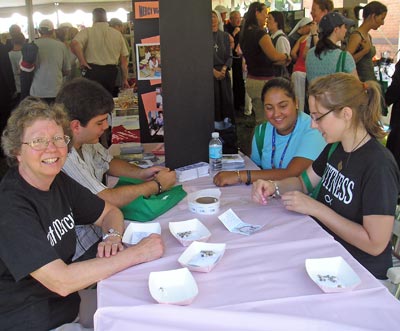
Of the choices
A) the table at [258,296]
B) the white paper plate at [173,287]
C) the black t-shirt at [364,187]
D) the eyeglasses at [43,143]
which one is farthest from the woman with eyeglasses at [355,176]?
the eyeglasses at [43,143]

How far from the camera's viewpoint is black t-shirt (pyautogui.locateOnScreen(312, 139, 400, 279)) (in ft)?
5.03

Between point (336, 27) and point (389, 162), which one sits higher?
point (336, 27)

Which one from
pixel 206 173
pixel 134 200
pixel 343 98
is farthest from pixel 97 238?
pixel 343 98

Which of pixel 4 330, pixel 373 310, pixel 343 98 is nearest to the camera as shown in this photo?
pixel 373 310

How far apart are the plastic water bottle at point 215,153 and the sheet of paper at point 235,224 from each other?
0.67 m

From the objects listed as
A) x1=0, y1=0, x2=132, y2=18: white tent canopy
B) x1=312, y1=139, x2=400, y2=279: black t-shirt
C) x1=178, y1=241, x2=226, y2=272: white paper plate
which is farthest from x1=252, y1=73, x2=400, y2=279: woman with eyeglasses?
x1=0, y1=0, x2=132, y2=18: white tent canopy

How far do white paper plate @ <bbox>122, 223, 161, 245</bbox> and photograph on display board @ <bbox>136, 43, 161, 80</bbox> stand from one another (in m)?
2.63

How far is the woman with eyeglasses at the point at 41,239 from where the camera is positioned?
1.28 m

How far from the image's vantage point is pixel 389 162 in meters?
1.58

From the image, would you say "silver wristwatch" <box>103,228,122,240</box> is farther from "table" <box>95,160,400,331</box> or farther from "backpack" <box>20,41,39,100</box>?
"backpack" <box>20,41,39,100</box>

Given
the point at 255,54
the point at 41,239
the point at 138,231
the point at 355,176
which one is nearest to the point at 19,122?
the point at 41,239

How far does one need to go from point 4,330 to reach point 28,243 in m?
0.34

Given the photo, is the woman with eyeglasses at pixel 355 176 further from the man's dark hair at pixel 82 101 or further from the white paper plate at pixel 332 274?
the man's dark hair at pixel 82 101

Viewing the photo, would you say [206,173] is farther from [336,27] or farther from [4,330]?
[336,27]
